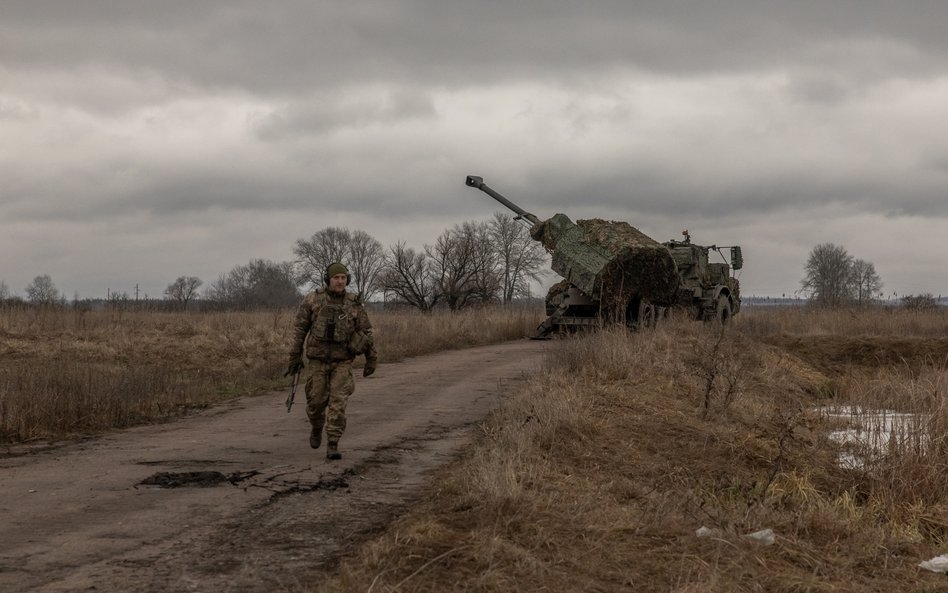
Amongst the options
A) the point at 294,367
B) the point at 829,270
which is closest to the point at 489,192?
the point at 294,367

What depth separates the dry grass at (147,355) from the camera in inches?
472

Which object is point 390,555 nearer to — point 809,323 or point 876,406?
point 876,406

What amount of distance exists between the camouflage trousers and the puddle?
16.4ft

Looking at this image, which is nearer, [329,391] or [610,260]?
[329,391]

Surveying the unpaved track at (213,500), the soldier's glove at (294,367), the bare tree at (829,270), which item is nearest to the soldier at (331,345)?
the soldier's glove at (294,367)

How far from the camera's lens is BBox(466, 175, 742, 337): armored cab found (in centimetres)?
2409

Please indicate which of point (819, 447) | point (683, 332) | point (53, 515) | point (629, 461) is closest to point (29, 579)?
point (53, 515)

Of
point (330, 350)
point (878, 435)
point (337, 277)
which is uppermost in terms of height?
point (337, 277)

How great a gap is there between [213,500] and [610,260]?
17471 millimetres

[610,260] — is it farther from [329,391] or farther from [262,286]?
[262,286]

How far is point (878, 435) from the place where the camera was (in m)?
9.66

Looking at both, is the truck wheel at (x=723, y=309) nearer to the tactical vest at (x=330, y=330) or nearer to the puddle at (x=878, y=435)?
the puddle at (x=878, y=435)

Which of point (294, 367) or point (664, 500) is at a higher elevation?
point (294, 367)

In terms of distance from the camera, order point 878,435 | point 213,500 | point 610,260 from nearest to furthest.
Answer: point 213,500 < point 878,435 < point 610,260
